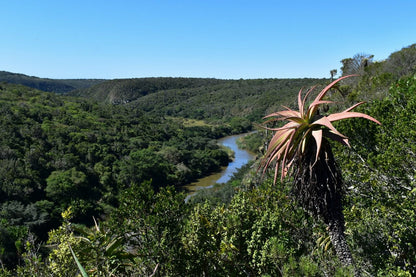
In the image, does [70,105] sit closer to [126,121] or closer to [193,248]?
[126,121]

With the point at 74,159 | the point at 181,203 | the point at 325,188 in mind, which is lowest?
the point at 74,159

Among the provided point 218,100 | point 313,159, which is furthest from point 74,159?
point 218,100

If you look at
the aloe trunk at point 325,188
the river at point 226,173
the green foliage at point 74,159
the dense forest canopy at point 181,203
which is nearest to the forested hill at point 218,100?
the river at point 226,173

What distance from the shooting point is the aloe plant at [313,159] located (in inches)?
237

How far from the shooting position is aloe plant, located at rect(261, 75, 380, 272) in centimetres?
603

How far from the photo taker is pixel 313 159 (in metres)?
6.19

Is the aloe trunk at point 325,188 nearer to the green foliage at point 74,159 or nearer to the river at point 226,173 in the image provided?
the green foliage at point 74,159

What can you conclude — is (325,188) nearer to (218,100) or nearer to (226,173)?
(226,173)

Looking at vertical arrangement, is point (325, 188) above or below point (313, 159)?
below

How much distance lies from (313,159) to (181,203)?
5.01 metres

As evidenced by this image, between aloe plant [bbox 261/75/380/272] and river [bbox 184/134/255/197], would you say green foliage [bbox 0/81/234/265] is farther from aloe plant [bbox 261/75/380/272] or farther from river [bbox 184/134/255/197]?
aloe plant [bbox 261/75/380/272]

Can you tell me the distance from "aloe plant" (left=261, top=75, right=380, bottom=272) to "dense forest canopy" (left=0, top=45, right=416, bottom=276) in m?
0.68

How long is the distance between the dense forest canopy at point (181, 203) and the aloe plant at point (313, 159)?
675mm

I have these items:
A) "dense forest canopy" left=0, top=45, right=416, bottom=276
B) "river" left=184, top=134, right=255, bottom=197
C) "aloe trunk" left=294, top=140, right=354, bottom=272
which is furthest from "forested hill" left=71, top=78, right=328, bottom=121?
"aloe trunk" left=294, top=140, right=354, bottom=272
